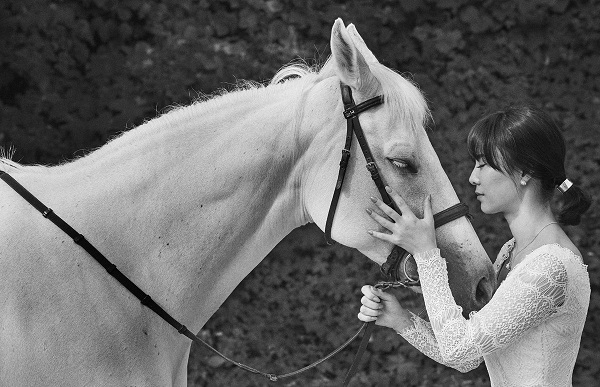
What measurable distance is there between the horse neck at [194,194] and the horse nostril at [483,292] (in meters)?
0.66

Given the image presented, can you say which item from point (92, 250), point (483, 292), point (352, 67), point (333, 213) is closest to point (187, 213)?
point (92, 250)

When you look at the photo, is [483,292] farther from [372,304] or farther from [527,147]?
[527,147]

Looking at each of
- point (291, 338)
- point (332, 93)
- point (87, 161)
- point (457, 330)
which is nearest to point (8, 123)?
point (291, 338)

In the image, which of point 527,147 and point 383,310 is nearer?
point 527,147

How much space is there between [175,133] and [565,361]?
1411mm

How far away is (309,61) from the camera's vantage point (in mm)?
5664

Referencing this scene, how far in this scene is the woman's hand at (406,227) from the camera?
7.57 ft

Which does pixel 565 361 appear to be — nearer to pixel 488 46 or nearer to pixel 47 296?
pixel 47 296

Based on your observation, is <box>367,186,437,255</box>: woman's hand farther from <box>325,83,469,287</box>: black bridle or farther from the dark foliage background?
the dark foliage background

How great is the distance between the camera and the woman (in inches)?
85.2

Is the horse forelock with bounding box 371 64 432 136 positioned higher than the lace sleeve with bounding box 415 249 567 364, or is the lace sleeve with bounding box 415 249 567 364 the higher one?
the horse forelock with bounding box 371 64 432 136

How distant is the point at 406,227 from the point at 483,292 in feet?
1.09

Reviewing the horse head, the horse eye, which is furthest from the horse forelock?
the horse eye

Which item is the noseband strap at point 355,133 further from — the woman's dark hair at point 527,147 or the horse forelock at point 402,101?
the woman's dark hair at point 527,147
